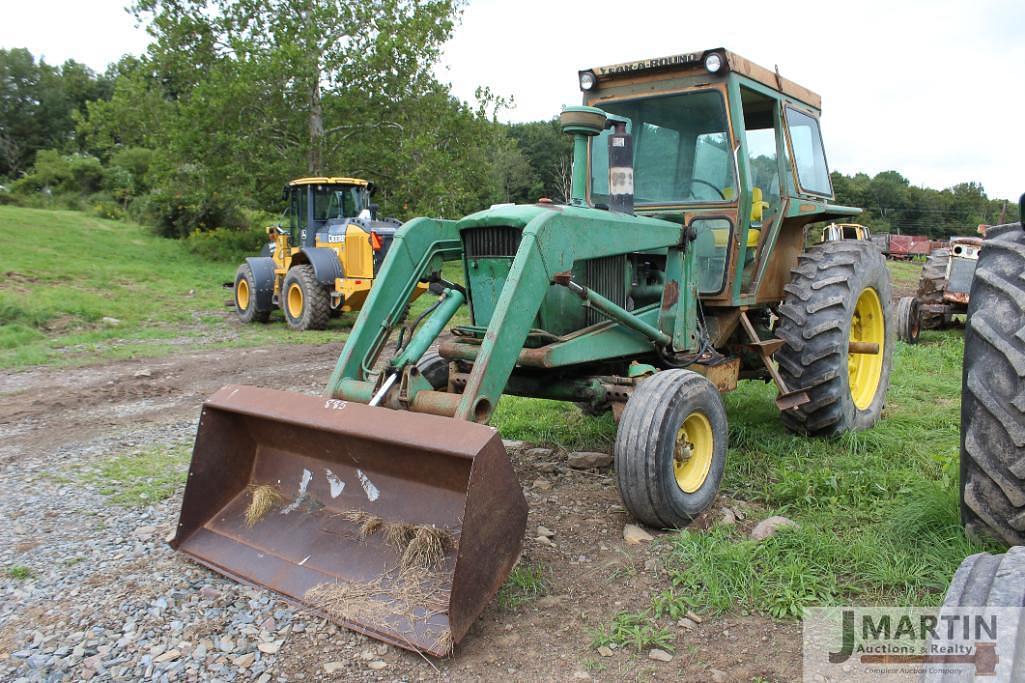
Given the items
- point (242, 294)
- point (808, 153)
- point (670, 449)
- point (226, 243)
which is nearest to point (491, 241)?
point (670, 449)

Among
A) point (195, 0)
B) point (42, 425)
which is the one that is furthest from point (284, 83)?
point (42, 425)

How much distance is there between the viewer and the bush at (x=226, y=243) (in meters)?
22.3

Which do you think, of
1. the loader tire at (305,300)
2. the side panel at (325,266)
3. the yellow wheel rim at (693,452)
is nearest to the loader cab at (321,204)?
the side panel at (325,266)

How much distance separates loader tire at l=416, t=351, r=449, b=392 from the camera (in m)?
4.86

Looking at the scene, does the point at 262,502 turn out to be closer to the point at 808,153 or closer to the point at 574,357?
the point at 574,357

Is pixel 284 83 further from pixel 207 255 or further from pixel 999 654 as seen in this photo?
pixel 999 654

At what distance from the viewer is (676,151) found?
522cm

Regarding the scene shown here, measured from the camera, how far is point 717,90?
4.86m

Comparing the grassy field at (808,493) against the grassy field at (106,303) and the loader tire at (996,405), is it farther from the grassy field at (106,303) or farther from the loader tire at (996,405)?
the loader tire at (996,405)

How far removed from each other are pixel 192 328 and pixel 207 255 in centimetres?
1034

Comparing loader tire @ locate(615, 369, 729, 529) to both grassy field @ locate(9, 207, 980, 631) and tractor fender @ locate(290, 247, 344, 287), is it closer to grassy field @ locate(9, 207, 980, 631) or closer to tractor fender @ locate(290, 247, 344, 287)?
grassy field @ locate(9, 207, 980, 631)

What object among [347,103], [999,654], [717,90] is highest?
[347,103]

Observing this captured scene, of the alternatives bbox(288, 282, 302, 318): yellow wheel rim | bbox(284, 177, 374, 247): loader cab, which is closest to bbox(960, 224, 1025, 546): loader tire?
bbox(288, 282, 302, 318): yellow wheel rim

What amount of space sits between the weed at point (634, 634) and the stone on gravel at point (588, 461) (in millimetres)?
1957
